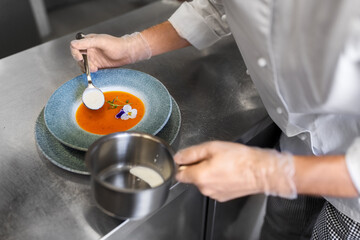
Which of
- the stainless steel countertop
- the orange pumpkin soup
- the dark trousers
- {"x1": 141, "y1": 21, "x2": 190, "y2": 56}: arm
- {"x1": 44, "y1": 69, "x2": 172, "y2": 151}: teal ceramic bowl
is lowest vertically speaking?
the dark trousers

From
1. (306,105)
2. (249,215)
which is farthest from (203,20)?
(249,215)

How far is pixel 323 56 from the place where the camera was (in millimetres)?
600

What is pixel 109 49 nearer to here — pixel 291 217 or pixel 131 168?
pixel 131 168

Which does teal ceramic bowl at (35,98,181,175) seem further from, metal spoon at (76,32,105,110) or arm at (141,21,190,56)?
arm at (141,21,190,56)

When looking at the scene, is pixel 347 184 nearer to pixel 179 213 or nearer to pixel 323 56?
pixel 323 56

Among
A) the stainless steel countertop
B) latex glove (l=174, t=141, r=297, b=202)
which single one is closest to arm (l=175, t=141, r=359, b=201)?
latex glove (l=174, t=141, r=297, b=202)

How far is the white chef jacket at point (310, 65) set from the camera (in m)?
0.57

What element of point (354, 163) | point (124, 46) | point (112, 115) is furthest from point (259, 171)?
point (124, 46)

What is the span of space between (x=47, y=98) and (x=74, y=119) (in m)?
0.16

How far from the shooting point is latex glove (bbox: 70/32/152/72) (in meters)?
0.86

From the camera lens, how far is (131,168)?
680 mm

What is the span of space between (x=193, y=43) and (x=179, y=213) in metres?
0.45

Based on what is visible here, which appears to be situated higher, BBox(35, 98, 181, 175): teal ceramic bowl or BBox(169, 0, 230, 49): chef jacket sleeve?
BBox(169, 0, 230, 49): chef jacket sleeve

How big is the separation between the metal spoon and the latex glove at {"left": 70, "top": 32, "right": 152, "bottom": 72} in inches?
1.8
